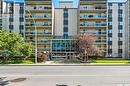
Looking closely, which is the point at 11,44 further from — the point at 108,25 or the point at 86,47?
the point at 108,25

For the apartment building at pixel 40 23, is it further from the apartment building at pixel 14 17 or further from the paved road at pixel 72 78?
the paved road at pixel 72 78

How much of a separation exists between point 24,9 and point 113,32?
2858 centimetres

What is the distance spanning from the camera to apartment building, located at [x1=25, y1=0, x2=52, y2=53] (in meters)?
87.7

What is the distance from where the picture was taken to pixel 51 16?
291 feet

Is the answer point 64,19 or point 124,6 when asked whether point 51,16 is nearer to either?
point 64,19

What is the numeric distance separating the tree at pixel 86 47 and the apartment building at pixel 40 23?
11.4 metres

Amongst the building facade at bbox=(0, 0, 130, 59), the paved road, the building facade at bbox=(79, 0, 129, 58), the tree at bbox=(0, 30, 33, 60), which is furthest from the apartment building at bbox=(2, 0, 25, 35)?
the paved road

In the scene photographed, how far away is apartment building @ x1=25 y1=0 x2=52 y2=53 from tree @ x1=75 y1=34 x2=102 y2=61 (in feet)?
37.5

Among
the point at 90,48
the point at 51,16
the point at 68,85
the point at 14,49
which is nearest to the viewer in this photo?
the point at 68,85

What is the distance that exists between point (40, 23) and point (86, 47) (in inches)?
758

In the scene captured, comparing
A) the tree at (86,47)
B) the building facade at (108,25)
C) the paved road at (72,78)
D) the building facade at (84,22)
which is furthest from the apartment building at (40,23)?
the paved road at (72,78)

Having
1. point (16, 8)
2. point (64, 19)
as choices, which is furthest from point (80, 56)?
point (16, 8)

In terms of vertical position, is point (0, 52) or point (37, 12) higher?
point (37, 12)

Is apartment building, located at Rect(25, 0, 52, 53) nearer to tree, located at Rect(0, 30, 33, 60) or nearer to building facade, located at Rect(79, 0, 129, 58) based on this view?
building facade, located at Rect(79, 0, 129, 58)
